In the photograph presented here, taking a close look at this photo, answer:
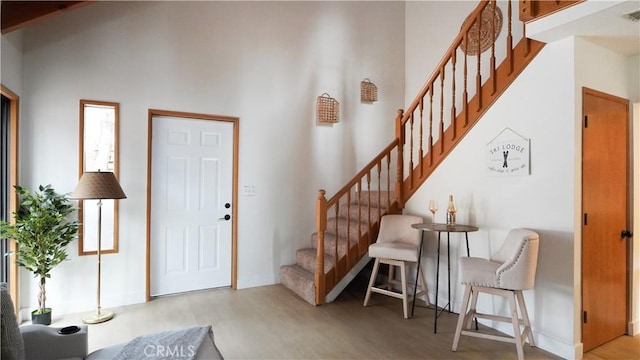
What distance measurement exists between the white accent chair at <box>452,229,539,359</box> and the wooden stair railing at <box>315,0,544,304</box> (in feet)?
3.98

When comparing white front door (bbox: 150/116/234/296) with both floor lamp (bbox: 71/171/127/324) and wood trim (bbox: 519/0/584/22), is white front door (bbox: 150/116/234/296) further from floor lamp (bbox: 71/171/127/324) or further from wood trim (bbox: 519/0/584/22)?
wood trim (bbox: 519/0/584/22)

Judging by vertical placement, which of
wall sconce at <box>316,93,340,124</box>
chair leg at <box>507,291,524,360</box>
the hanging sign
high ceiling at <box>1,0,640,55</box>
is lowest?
chair leg at <box>507,291,524,360</box>

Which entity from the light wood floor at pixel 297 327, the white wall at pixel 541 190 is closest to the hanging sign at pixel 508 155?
the white wall at pixel 541 190

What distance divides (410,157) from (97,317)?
356 cm

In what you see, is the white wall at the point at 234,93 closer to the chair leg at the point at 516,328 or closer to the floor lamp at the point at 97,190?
the floor lamp at the point at 97,190

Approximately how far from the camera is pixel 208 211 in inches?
166

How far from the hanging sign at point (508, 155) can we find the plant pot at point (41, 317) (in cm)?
417

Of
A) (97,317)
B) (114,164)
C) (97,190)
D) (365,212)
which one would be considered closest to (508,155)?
(365,212)

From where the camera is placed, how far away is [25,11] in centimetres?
282

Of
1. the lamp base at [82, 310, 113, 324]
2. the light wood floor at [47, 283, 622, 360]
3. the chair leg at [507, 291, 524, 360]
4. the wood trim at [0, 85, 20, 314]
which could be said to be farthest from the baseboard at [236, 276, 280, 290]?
the chair leg at [507, 291, 524, 360]

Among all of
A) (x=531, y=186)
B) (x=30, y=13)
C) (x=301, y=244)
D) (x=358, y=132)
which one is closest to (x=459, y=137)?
(x=531, y=186)

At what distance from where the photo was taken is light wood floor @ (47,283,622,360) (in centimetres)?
279

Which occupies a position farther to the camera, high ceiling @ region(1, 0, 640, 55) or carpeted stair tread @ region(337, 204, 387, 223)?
carpeted stair tread @ region(337, 204, 387, 223)

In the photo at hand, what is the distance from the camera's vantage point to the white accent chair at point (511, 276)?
260 centimetres
